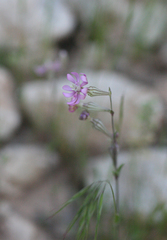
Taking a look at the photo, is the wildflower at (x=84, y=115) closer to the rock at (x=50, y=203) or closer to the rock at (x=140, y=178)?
the rock at (x=140, y=178)

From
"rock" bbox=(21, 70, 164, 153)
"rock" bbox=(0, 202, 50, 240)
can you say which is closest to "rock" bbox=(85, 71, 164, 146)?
"rock" bbox=(21, 70, 164, 153)

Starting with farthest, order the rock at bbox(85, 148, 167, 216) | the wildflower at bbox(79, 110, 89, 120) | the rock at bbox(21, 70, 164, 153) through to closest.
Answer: the rock at bbox(21, 70, 164, 153)
the rock at bbox(85, 148, 167, 216)
the wildflower at bbox(79, 110, 89, 120)

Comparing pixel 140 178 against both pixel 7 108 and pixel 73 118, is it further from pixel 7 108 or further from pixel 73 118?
pixel 7 108

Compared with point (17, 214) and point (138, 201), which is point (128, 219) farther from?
point (17, 214)

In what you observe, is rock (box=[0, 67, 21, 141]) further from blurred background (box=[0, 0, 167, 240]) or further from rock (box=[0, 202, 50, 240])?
rock (box=[0, 202, 50, 240])

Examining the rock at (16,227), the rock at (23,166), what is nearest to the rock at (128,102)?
the rock at (23,166)

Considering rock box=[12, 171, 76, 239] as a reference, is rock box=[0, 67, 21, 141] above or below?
above

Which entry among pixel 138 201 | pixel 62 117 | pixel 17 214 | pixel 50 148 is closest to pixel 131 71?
pixel 62 117
